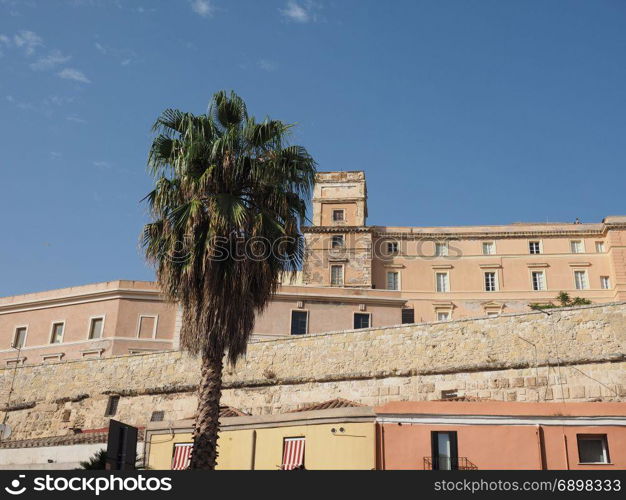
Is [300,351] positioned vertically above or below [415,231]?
below

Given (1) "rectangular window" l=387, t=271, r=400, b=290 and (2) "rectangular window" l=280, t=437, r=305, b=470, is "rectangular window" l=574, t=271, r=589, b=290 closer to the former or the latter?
(1) "rectangular window" l=387, t=271, r=400, b=290

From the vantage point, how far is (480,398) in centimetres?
2323

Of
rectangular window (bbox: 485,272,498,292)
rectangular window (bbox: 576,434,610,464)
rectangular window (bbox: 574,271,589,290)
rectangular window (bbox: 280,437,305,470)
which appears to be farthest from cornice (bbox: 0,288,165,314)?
rectangular window (bbox: 574,271,589,290)

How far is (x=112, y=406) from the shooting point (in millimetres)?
28547

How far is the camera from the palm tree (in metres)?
14.9

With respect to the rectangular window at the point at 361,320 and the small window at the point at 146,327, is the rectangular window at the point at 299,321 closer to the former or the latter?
the rectangular window at the point at 361,320

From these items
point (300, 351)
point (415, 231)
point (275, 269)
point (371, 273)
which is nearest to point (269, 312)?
point (300, 351)

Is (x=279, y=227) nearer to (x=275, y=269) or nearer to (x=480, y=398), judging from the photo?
(x=275, y=269)

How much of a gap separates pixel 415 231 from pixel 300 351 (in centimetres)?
2950

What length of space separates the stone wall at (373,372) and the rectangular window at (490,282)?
28.0 metres

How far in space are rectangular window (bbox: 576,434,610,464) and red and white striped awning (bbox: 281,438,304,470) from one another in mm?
6386

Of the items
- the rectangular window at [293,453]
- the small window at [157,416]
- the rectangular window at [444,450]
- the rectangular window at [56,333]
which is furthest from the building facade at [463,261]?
the rectangular window at [444,450]

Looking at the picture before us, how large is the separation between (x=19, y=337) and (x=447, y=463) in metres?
30.4
